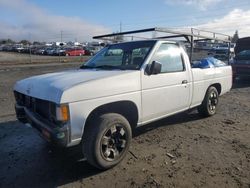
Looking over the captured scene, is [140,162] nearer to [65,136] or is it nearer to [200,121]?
[65,136]

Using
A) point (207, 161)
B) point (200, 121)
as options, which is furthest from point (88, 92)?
point (200, 121)

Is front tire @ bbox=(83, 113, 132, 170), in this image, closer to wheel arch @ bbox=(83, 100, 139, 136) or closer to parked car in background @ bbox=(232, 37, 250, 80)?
wheel arch @ bbox=(83, 100, 139, 136)

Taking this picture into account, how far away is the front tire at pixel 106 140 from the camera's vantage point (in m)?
3.81

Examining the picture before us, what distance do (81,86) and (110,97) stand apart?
50cm

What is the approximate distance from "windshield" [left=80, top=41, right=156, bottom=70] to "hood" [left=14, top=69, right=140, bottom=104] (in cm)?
40

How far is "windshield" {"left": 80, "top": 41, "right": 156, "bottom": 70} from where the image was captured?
4815mm

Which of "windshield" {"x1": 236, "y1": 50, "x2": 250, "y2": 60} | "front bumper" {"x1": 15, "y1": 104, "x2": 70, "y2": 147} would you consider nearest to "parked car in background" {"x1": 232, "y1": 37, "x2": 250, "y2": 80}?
"windshield" {"x1": 236, "y1": 50, "x2": 250, "y2": 60}

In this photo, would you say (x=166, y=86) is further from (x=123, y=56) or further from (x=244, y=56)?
(x=244, y=56)

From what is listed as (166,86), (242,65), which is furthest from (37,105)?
(242,65)

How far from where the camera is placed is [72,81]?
12.6 ft

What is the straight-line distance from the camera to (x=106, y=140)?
4004 millimetres

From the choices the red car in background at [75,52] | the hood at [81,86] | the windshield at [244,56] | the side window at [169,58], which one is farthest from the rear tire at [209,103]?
the red car in background at [75,52]

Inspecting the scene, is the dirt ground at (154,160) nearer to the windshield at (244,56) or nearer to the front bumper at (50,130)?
the front bumper at (50,130)

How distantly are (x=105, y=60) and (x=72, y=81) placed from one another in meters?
1.61
